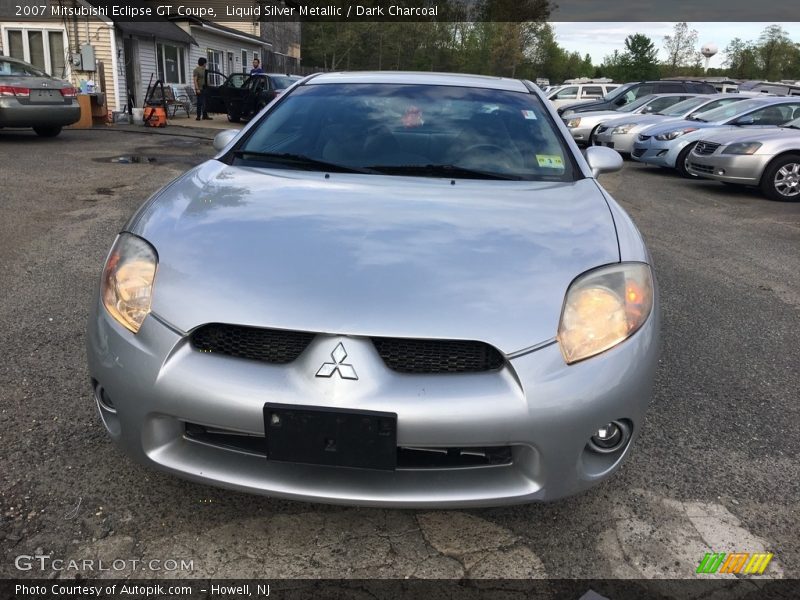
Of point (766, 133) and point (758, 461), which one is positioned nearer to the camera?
point (758, 461)

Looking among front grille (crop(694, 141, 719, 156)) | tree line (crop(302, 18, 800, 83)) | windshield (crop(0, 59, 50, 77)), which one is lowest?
front grille (crop(694, 141, 719, 156))

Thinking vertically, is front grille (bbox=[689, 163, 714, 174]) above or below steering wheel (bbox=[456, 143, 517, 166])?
below

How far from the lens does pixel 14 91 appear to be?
11156mm

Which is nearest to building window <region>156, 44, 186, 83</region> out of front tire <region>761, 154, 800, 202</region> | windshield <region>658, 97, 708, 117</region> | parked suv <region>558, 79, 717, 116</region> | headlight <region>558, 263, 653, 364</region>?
parked suv <region>558, 79, 717, 116</region>

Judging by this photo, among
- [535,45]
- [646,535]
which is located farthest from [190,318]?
[535,45]

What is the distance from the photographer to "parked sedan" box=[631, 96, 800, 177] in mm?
10898

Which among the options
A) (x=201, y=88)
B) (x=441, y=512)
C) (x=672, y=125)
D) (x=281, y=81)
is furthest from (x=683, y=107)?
(x=441, y=512)

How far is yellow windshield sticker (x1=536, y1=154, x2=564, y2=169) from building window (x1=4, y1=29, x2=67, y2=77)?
18.3 meters

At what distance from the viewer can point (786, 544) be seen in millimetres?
2125

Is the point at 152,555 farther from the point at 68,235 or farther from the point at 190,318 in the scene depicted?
the point at 68,235

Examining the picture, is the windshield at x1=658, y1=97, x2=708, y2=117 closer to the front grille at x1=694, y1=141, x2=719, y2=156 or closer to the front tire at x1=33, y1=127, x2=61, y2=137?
the front grille at x1=694, y1=141, x2=719, y2=156

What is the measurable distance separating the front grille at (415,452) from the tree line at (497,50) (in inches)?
1988

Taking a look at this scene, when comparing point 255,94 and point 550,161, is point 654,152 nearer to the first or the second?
point 550,161

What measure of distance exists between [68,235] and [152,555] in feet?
14.8
